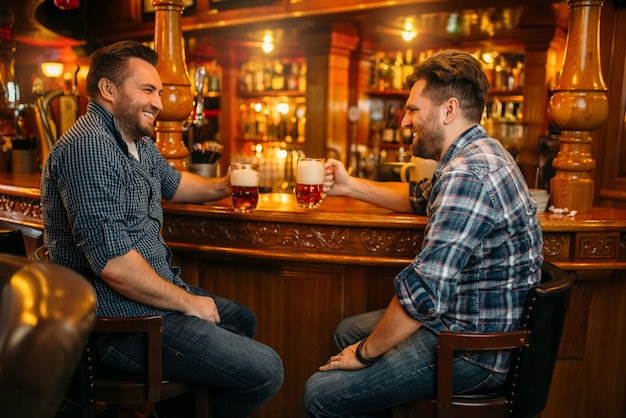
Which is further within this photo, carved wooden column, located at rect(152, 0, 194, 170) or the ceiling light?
the ceiling light

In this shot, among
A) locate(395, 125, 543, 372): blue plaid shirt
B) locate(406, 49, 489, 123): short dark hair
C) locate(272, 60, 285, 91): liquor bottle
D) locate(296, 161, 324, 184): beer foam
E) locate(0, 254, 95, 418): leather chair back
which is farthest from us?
locate(272, 60, 285, 91): liquor bottle

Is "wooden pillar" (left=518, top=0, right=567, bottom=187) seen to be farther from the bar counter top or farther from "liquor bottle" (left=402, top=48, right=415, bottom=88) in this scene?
the bar counter top

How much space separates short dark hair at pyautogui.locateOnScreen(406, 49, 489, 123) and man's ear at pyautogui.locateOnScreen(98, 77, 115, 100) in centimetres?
93

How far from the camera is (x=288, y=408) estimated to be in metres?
2.34

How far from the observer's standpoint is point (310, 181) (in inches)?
81.3

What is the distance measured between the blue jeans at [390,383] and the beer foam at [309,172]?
0.71m

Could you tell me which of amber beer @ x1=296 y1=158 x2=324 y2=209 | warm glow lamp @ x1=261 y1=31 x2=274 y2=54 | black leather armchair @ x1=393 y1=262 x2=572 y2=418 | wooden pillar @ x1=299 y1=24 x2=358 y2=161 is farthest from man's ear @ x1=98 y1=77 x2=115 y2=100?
warm glow lamp @ x1=261 y1=31 x2=274 y2=54

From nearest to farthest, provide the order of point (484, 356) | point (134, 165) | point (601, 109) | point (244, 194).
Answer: point (484, 356), point (134, 165), point (244, 194), point (601, 109)

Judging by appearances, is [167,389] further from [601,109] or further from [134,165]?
[601,109]

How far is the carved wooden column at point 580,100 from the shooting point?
7.27 feet

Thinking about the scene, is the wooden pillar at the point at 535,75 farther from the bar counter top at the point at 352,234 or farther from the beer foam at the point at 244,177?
the beer foam at the point at 244,177

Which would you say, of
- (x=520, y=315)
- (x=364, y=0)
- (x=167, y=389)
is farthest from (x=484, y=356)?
(x=364, y=0)

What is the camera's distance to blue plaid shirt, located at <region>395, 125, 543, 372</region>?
1412 millimetres

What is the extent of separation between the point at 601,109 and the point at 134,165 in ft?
5.48
